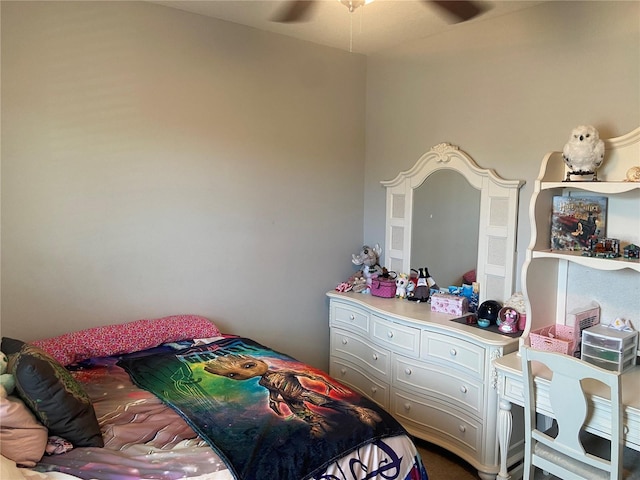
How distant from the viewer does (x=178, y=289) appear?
304 cm

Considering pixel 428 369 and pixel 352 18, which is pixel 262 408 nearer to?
pixel 428 369

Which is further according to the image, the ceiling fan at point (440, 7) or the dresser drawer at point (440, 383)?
the ceiling fan at point (440, 7)

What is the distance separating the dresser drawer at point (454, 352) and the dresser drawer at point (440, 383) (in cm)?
5

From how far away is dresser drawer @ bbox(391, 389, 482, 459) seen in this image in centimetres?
271

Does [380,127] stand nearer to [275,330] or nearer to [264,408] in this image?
[275,330]

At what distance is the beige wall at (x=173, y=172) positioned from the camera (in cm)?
252

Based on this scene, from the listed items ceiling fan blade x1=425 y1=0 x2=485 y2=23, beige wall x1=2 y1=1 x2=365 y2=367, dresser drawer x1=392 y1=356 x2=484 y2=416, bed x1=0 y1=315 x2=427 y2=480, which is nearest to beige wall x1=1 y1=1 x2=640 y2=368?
beige wall x1=2 y1=1 x2=365 y2=367

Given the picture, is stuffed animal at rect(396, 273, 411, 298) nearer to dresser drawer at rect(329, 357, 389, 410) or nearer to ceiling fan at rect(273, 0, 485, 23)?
dresser drawer at rect(329, 357, 389, 410)

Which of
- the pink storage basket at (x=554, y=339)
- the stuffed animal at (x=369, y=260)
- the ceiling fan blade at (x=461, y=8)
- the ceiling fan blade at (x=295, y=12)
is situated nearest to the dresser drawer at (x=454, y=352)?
the pink storage basket at (x=554, y=339)

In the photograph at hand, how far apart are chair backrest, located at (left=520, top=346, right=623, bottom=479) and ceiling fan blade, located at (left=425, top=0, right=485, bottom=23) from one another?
1.98 m

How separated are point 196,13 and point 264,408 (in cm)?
239

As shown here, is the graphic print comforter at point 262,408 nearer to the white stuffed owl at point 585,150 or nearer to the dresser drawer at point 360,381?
the dresser drawer at point 360,381

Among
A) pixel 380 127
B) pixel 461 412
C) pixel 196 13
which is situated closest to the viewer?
pixel 461 412

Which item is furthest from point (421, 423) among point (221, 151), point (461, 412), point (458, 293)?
point (221, 151)
